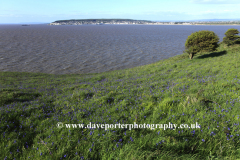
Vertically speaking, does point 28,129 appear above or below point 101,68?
above

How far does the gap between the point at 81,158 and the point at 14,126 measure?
11.1ft

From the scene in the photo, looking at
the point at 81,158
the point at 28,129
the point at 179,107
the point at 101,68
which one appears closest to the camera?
the point at 81,158

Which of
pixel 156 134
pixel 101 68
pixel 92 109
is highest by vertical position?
pixel 156 134

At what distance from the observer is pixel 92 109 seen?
20.5 feet

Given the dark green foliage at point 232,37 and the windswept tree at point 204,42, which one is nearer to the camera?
the windswept tree at point 204,42

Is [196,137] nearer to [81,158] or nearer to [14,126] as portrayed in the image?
[81,158]

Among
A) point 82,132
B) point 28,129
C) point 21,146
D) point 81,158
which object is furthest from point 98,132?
point 28,129

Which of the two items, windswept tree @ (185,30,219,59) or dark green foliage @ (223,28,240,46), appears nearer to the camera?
windswept tree @ (185,30,219,59)

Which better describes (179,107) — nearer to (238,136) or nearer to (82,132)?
(238,136)

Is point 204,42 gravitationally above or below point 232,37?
below

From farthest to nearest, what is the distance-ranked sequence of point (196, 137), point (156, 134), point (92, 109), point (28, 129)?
point (92, 109), point (28, 129), point (156, 134), point (196, 137)

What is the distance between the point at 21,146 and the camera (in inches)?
150

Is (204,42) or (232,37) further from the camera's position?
(232,37)

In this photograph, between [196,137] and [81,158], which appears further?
[196,137]
